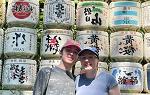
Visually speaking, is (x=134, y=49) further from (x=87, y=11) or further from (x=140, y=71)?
(x=87, y=11)

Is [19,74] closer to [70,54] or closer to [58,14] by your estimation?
[58,14]

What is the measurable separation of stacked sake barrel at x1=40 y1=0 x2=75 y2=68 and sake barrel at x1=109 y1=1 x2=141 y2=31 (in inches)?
18.4

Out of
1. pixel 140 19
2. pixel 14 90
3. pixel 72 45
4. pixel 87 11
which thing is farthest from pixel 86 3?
pixel 72 45

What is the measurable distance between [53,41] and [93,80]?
5.58 feet

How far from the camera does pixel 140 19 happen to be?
4473mm

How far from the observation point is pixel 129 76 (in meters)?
4.20

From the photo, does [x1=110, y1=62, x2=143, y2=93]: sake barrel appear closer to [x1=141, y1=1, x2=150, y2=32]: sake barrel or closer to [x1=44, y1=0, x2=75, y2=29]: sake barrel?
[x1=141, y1=1, x2=150, y2=32]: sake barrel

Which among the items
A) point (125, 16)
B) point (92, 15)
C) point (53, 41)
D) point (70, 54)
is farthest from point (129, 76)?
point (70, 54)

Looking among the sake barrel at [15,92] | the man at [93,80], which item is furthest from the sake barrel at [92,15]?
the man at [93,80]

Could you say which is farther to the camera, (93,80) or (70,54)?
(70,54)

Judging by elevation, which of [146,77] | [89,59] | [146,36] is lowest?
[146,77]

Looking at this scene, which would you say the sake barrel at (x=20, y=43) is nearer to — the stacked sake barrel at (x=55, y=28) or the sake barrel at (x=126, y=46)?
the stacked sake barrel at (x=55, y=28)

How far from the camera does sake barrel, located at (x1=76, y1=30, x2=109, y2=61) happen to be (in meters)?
4.30

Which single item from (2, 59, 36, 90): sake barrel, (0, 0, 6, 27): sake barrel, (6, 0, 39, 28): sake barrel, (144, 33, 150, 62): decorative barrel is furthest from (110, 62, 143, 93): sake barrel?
(0, 0, 6, 27): sake barrel
